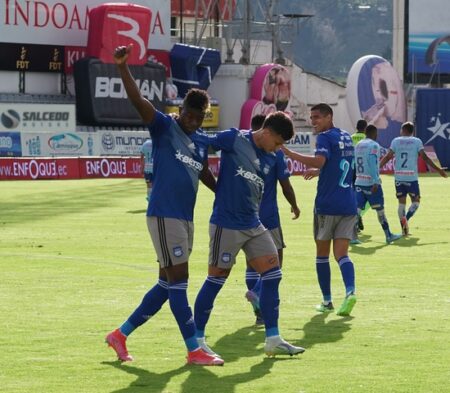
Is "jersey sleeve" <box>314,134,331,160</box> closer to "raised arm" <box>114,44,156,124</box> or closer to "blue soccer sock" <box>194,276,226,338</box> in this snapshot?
"blue soccer sock" <box>194,276,226,338</box>

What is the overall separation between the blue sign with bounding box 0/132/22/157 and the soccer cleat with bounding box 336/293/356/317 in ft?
114

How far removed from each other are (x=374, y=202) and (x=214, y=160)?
23304mm

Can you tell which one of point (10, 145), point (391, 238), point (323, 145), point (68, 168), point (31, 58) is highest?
point (323, 145)

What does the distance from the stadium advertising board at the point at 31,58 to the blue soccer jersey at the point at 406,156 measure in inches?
1548

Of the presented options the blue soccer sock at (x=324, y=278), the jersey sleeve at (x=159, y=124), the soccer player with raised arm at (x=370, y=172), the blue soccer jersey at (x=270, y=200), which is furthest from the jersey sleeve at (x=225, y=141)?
the soccer player with raised arm at (x=370, y=172)

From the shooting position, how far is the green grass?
9.47m

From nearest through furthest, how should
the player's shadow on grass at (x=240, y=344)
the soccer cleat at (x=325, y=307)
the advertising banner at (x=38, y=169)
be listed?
1. the player's shadow on grass at (x=240, y=344)
2. the soccer cleat at (x=325, y=307)
3. the advertising banner at (x=38, y=169)

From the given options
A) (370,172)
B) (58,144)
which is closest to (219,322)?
(370,172)

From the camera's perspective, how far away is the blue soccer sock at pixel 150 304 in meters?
10.2

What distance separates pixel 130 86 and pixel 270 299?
225 centimetres

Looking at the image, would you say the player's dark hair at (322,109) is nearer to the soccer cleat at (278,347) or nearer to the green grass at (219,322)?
the green grass at (219,322)

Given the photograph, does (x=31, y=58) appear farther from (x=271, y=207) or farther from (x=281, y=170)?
(x=281, y=170)

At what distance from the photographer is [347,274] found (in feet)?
43.8

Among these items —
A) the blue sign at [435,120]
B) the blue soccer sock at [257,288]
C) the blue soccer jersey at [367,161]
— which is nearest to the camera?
the blue soccer sock at [257,288]
